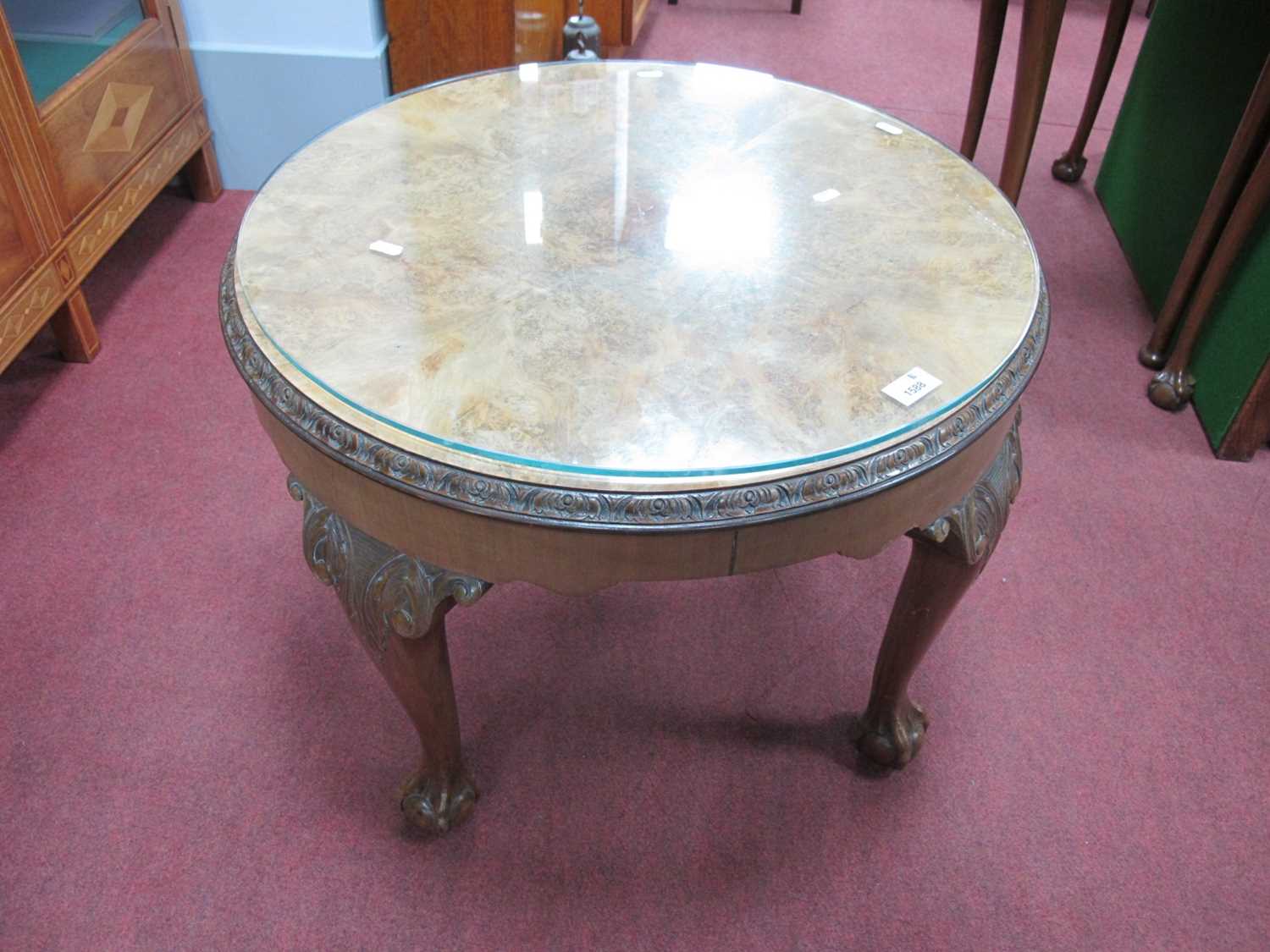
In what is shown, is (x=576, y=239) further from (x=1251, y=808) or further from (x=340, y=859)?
(x=1251, y=808)

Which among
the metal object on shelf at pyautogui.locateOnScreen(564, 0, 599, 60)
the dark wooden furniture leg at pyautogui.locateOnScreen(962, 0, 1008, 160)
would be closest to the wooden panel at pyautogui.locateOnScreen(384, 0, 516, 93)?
the metal object on shelf at pyautogui.locateOnScreen(564, 0, 599, 60)

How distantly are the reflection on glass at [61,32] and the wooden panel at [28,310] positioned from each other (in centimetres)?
37

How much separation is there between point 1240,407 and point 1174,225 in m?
0.64

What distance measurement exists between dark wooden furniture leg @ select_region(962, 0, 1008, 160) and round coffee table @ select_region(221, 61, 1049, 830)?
1.17m

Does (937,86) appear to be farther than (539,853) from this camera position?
Yes

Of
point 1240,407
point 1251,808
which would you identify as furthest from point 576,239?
point 1240,407

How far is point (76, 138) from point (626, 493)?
74.2 inches

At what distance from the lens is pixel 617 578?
107 cm

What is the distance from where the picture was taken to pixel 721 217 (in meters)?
1.37

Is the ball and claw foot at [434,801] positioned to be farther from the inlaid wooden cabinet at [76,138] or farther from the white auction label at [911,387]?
the inlaid wooden cabinet at [76,138]

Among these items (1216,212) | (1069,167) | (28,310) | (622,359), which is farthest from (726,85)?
(1069,167)

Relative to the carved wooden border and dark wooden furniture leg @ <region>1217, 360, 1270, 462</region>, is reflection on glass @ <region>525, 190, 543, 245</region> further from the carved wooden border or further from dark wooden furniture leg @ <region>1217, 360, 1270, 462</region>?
dark wooden furniture leg @ <region>1217, 360, 1270, 462</region>

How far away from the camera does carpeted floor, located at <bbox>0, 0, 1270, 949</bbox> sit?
143 centimetres

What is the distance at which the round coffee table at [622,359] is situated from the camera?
103cm
